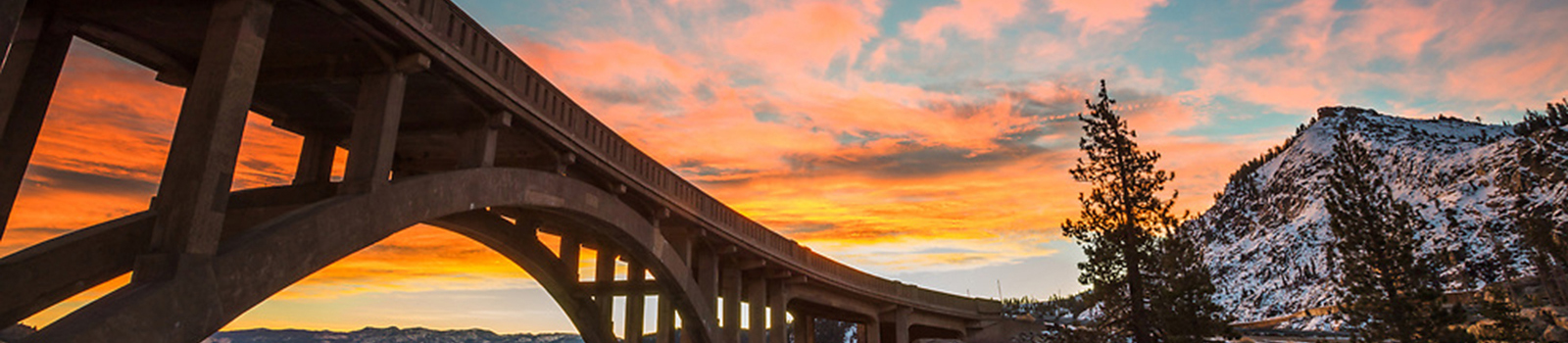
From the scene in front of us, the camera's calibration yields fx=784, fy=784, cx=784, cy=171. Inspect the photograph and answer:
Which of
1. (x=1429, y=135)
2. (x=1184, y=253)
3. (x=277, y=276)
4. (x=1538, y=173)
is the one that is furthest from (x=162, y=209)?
(x=1429, y=135)

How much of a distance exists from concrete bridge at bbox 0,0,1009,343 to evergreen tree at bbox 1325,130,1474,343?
2958 centimetres

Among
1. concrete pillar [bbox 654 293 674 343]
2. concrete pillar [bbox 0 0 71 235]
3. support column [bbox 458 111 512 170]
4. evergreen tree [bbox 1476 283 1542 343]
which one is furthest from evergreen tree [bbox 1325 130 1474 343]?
concrete pillar [bbox 0 0 71 235]

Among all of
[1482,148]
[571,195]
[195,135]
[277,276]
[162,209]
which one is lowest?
[277,276]

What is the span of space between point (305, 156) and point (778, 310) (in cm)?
2264

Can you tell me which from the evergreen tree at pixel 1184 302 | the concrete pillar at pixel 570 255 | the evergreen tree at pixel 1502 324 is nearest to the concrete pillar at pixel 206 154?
the concrete pillar at pixel 570 255

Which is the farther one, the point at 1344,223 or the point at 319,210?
the point at 1344,223

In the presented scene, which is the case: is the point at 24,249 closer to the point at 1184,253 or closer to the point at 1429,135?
the point at 1184,253

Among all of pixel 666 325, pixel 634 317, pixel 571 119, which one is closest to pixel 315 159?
pixel 571 119

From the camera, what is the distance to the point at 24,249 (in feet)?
35.9

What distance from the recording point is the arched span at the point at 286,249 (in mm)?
8283

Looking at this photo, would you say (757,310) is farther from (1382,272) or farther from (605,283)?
(1382,272)

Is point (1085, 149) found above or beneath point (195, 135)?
above

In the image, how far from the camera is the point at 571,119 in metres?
19.4

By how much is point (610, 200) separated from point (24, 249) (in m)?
11.9
